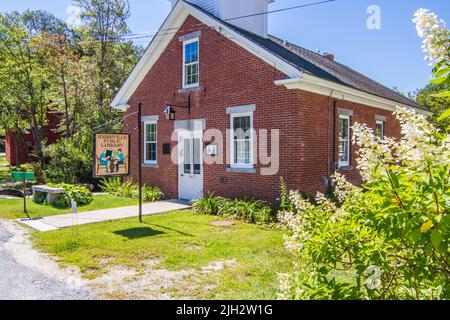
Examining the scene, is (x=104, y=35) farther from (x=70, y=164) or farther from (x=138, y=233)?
(x=138, y=233)

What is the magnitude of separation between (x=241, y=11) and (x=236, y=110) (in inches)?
192

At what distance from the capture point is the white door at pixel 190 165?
1299cm

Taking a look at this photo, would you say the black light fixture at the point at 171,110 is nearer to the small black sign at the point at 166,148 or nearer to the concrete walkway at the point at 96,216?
the small black sign at the point at 166,148

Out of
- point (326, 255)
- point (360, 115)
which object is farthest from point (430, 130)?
point (360, 115)

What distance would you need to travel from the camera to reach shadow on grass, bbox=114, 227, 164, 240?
26.0 feet

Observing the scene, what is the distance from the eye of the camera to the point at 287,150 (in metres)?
10.6

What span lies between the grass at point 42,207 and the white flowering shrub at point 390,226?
31.6 feet

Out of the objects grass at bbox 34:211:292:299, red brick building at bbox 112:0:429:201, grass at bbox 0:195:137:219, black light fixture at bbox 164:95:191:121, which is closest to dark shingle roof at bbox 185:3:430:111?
red brick building at bbox 112:0:429:201

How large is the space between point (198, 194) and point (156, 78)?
17.4ft

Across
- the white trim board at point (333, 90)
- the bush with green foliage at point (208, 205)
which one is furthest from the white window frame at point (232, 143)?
the white trim board at point (333, 90)

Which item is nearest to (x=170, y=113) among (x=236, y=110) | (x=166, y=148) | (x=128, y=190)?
(x=166, y=148)

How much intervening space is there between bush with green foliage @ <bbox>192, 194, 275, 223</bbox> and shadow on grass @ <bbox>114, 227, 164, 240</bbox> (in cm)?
269

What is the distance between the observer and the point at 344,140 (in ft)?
42.7

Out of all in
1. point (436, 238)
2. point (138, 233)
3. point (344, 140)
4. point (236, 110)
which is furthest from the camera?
point (344, 140)
